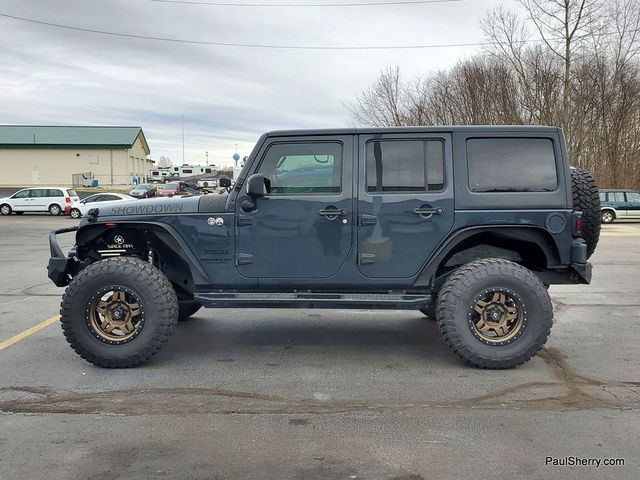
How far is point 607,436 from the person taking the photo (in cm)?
359

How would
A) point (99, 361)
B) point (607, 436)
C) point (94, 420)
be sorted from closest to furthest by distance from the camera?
point (607, 436) < point (94, 420) < point (99, 361)

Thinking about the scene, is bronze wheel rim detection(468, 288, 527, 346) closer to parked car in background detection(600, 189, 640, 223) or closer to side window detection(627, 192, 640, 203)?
parked car in background detection(600, 189, 640, 223)

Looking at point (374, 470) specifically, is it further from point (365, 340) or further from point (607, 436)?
point (365, 340)

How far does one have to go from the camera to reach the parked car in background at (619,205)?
26.0m

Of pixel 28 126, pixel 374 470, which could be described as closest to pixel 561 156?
pixel 374 470

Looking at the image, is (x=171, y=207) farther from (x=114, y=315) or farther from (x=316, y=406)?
(x=316, y=406)

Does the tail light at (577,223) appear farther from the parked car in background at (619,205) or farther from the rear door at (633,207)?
the rear door at (633,207)

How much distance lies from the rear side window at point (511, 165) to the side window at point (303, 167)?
1.24 meters

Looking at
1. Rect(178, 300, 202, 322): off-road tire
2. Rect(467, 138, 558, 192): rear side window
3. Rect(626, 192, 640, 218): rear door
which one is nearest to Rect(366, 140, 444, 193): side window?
Rect(467, 138, 558, 192): rear side window

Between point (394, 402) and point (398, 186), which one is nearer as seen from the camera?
point (394, 402)

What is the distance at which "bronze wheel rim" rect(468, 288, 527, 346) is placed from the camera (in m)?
4.87

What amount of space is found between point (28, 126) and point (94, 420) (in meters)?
62.4

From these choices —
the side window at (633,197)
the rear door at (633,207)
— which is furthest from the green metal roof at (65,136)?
the rear door at (633,207)

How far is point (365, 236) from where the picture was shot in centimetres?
497
